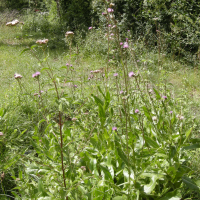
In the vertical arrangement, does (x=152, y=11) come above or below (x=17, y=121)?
above

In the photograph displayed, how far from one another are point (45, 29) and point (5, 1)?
9.81m

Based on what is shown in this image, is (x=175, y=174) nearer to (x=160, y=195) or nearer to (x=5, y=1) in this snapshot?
(x=160, y=195)

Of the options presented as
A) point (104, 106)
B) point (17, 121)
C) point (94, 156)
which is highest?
point (104, 106)

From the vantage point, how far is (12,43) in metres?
7.61

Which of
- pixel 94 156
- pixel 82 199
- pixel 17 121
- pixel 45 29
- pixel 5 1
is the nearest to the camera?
pixel 82 199

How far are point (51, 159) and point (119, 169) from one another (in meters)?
0.49

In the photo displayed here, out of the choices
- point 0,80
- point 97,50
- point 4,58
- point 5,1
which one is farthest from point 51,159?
point 5,1

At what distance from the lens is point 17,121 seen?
94.0 inches

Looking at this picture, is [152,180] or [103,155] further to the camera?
[103,155]

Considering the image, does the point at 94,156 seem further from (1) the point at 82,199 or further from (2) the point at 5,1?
(2) the point at 5,1

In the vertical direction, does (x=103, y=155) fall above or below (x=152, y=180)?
below

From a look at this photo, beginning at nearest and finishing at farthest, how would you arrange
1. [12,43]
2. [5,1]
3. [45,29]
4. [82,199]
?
[82,199], [12,43], [45,29], [5,1]

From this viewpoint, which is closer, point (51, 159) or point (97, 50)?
point (51, 159)

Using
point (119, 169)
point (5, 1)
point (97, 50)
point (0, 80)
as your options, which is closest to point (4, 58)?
point (0, 80)
